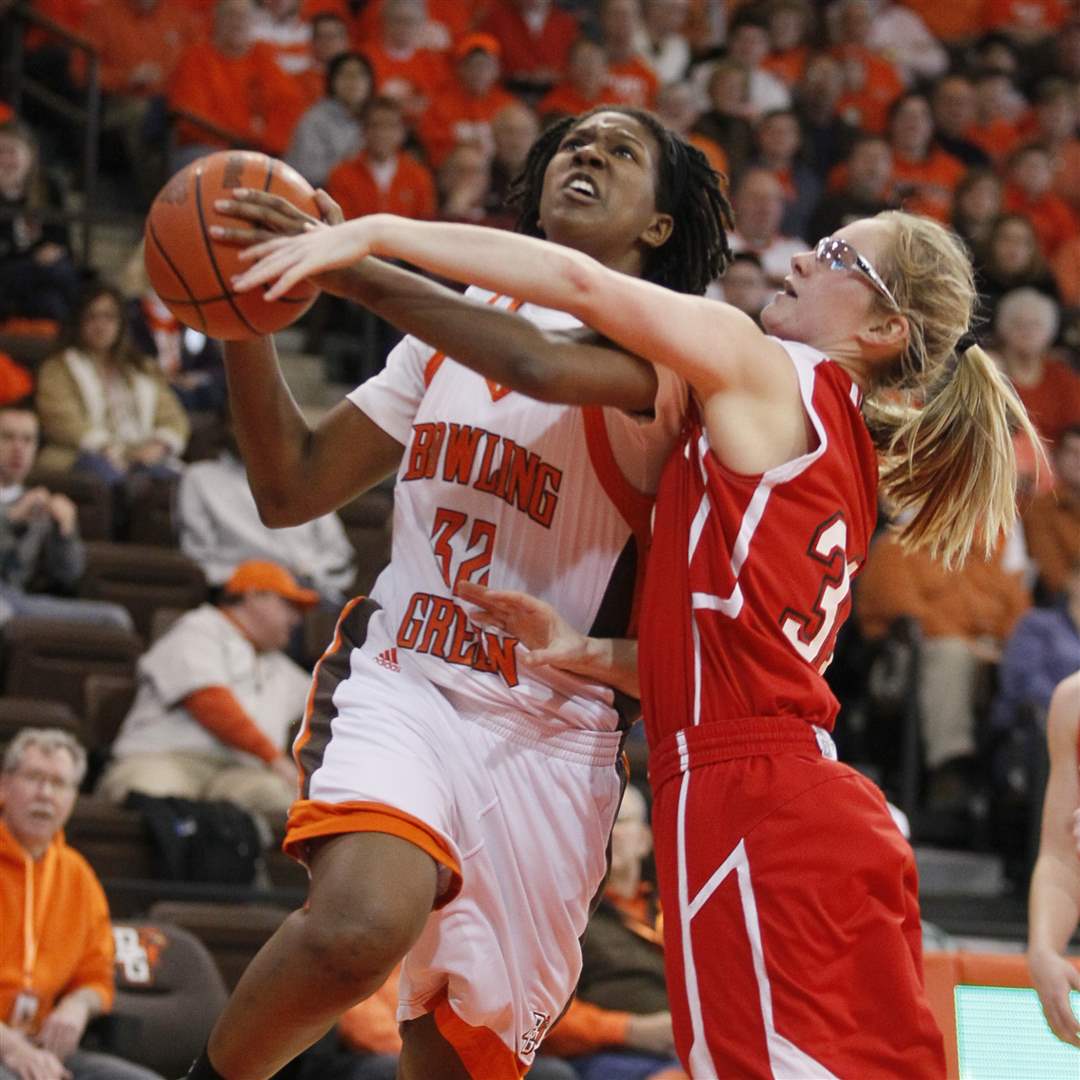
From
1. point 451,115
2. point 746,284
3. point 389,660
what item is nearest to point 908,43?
point 451,115

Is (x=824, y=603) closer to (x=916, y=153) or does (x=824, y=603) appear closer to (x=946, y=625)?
(x=946, y=625)

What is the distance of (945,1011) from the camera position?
4.44m

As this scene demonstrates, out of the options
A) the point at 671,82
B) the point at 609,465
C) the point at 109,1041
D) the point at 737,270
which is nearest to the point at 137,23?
the point at 671,82

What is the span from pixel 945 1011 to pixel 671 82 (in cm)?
858

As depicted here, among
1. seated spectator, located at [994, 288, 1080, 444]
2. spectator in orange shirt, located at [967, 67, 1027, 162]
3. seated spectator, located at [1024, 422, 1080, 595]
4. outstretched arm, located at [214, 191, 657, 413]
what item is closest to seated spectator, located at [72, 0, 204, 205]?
seated spectator, located at [994, 288, 1080, 444]

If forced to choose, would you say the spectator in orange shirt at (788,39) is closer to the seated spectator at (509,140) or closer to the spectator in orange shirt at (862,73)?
the spectator in orange shirt at (862,73)

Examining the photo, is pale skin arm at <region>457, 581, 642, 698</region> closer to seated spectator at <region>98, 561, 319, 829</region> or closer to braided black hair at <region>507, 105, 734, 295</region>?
braided black hair at <region>507, 105, 734, 295</region>

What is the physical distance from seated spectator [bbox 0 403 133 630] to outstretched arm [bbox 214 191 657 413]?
184 inches

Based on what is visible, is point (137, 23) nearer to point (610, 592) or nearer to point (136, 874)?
point (136, 874)

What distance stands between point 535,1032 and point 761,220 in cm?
747

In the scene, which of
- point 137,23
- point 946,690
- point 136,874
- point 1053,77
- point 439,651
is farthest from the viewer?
point 1053,77

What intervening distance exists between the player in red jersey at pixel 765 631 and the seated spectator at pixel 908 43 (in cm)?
1078

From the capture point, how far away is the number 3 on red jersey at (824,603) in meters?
3.22

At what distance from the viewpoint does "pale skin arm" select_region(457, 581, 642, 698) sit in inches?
138
